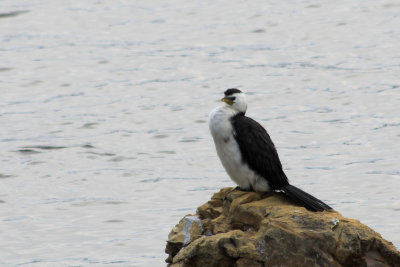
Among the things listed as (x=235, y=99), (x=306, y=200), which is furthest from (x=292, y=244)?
(x=235, y=99)

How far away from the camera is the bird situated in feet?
36.6

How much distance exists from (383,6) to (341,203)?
2060cm

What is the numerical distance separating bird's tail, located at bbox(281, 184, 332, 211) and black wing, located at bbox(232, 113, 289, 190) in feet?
1.04

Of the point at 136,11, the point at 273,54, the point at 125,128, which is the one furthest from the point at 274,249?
the point at 136,11

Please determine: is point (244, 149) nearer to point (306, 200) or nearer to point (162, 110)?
point (306, 200)

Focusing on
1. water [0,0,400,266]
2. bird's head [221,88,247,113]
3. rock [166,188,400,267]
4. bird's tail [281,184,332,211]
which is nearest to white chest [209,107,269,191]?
bird's head [221,88,247,113]

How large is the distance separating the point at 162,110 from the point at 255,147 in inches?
564

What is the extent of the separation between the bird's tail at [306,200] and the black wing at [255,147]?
32 cm

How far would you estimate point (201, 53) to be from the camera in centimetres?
3100

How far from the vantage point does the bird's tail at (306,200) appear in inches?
410

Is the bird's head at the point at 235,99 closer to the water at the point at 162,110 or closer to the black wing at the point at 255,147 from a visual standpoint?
the black wing at the point at 255,147

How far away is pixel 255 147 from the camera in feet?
36.9

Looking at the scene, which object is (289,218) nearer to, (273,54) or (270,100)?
(270,100)

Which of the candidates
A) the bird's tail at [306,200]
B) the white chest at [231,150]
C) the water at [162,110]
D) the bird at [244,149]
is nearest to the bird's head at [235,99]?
the bird at [244,149]
